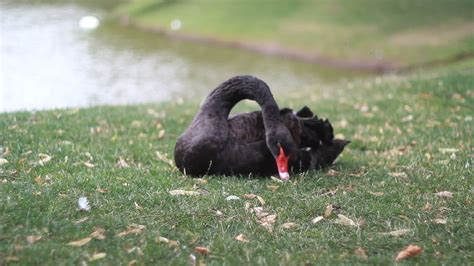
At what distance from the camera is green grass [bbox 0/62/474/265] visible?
440cm

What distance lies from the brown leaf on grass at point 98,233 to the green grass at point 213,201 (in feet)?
0.13

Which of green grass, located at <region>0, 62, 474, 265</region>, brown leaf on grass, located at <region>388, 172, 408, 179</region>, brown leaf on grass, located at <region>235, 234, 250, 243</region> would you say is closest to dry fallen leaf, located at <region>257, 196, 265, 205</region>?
green grass, located at <region>0, 62, 474, 265</region>

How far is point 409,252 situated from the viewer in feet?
14.6

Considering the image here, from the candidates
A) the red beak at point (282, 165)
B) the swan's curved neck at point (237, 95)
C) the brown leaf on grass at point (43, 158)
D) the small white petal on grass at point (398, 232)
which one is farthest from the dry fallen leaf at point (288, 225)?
the brown leaf on grass at point (43, 158)

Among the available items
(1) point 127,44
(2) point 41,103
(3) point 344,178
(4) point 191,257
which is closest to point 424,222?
(3) point 344,178

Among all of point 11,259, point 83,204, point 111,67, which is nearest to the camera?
point 11,259

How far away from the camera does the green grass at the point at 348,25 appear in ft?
98.7

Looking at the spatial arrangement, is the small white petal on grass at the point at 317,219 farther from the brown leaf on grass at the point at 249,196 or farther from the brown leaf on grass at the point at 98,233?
the brown leaf on grass at the point at 98,233

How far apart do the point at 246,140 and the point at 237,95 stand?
589 millimetres

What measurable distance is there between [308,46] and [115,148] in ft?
83.6

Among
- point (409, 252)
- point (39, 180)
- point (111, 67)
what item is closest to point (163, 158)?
point (39, 180)

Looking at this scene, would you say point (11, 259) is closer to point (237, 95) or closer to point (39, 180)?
point (39, 180)

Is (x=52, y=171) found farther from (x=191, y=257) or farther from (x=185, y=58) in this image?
(x=185, y=58)

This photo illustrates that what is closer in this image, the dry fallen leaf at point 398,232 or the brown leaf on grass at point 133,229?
the brown leaf on grass at point 133,229
